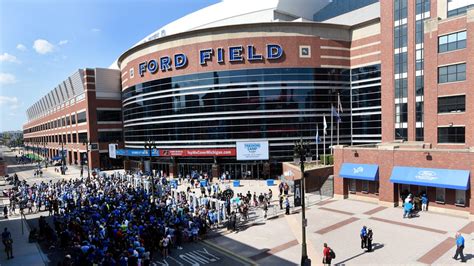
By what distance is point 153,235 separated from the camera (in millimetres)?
19531

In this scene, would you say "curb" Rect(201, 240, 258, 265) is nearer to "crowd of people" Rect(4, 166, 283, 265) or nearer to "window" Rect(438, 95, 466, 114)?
"crowd of people" Rect(4, 166, 283, 265)

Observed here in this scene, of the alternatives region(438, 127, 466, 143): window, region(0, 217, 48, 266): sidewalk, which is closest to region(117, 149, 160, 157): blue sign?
region(0, 217, 48, 266): sidewalk

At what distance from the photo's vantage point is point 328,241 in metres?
20.1

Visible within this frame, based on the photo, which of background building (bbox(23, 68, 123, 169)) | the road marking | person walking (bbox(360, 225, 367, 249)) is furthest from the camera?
background building (bbox(23, 68, 123, 169))

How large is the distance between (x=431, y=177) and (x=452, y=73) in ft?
54.4

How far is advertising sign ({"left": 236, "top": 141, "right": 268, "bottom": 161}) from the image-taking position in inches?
1762

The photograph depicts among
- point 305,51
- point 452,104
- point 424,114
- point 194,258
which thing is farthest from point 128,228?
point 305,51

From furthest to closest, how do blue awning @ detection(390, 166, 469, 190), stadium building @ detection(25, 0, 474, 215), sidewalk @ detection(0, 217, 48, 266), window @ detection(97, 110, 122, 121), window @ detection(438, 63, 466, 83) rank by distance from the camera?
window @ detection(97, 110, 122, 121) < stadium building @ detection(25, 0, 474, 215) < window @ detection(438, 63, 466, 83) < blue awning @ detection(390, 166, 469, 190) < sidewalk @ detection(0, 217, 48, 266)

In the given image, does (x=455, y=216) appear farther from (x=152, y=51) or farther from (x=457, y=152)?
(x=152, y=51)

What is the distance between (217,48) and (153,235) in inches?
1393

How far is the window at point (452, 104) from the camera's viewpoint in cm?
3406

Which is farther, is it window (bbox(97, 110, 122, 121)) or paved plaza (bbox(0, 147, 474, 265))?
window (bbox(97, 110, 122, 121))

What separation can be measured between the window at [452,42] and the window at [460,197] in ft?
59.7

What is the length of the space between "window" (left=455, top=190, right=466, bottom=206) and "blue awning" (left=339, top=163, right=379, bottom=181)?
6272mm
